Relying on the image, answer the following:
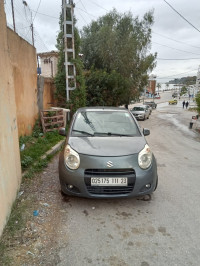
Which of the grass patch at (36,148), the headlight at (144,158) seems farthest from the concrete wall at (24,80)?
the headlight at (144,158)

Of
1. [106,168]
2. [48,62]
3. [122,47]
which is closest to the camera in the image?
[106,168]

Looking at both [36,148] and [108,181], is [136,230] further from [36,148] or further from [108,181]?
[36,148]

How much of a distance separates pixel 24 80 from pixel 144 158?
5057 millimetres

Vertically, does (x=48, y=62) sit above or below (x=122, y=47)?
below

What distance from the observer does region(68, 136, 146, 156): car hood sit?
2916mm

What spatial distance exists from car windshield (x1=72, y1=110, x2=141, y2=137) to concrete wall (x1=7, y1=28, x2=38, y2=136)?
2.70 metres

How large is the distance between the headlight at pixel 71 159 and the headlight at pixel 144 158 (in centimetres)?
99

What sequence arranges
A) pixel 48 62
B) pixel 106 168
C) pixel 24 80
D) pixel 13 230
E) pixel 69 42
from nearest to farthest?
pixel 13 230 < pixel 106 168 < pixel 24 80 < pixel 69 42 < pixel 48 62

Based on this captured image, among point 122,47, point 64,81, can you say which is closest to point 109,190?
point 64,81

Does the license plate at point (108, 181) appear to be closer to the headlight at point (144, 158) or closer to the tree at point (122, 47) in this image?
the headlight at point (144, 158)

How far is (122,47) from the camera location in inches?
615

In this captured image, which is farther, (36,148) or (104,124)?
(36,148)

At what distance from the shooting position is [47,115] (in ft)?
24.9

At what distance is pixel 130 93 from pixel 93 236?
51.2 feet
